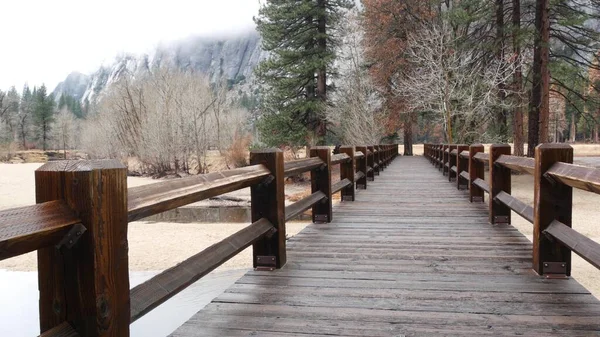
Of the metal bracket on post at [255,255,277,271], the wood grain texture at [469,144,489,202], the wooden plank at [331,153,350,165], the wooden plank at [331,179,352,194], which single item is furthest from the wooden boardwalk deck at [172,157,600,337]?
the wood grain texture at [469,144,489,202]

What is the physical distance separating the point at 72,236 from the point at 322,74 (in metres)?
28.0

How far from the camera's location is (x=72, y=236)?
165 cm

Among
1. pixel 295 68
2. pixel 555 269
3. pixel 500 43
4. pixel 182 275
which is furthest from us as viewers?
pixel 295 68

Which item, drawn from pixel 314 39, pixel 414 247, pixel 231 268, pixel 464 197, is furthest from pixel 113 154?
pixel 414 247

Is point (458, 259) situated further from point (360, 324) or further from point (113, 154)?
point (113, 154)

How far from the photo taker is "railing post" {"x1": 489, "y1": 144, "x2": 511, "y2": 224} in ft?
19.1

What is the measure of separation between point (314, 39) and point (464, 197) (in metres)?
21.3

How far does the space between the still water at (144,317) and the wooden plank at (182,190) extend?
623 cm

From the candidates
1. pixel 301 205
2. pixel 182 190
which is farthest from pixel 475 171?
pixel 182 190

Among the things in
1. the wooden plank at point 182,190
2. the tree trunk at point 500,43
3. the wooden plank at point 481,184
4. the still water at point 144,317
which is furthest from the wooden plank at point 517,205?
the tree trunk at point 500,43

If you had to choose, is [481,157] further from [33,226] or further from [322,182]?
[33,226]

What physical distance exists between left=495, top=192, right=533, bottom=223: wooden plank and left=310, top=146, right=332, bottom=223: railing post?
2208 mm

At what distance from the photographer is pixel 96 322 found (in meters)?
1.72

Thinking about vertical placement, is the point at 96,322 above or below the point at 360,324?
above
